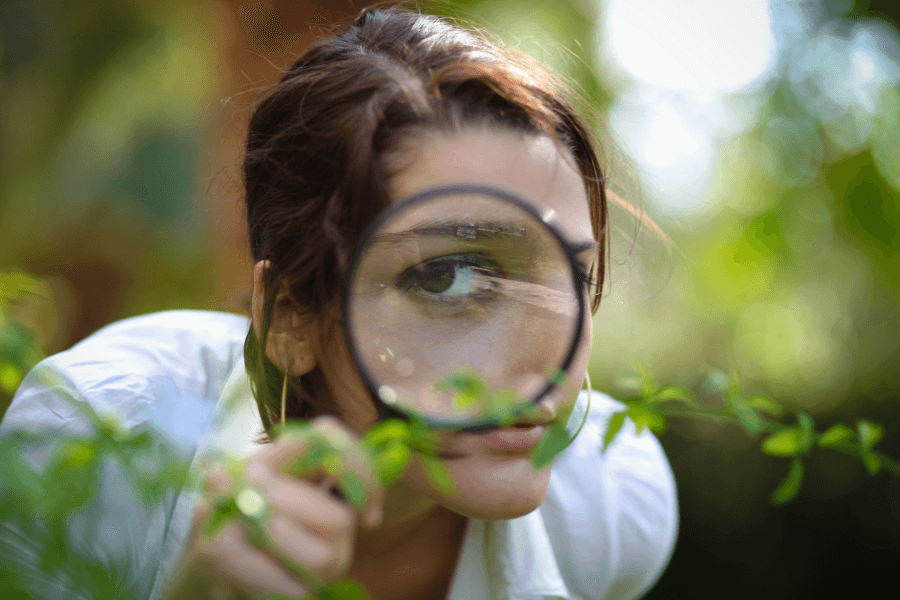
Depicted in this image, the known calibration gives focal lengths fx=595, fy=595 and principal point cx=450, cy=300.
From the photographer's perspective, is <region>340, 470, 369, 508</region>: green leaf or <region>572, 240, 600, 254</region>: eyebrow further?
<region>572, 240, 600, 254</region>: eyebrow

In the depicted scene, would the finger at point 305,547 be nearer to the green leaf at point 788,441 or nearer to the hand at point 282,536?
the hand at point 282,536

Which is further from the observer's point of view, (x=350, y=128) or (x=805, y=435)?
(x=350, y=128)

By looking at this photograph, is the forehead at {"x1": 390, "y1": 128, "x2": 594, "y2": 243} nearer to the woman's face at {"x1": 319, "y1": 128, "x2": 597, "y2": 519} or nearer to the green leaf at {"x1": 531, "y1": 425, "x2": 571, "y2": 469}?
the woman's face at {"x1": 319, "y1": 128, "x2": 597, "y2": 519}

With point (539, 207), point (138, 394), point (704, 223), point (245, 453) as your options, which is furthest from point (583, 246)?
point (704, 223)

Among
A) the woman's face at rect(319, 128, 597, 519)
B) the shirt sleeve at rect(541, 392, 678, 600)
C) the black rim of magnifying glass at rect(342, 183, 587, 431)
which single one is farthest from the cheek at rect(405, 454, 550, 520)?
the shirt sleeve at rect(541, 392, 678, 600)

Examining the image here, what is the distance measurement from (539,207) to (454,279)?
172 mm

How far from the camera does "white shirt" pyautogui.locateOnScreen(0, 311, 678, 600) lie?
116 cm

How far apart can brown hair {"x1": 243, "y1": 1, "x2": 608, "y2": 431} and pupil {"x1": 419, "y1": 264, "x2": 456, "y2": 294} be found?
14 centimetres

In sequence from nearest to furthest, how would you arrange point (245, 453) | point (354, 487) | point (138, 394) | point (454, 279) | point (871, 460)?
point (354, 487)
point (871, 460)
point (454, 279)
point (245, 453)
point (138, 394)

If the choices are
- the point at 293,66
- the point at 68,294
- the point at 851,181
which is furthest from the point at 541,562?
the point at 68,294

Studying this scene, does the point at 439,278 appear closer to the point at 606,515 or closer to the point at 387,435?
the point at 387,435

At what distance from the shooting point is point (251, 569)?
1.60 ft

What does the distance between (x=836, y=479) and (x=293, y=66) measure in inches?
127

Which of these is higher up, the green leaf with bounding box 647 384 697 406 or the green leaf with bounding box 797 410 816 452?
the green leaf with bounding box 647 384 697 406
